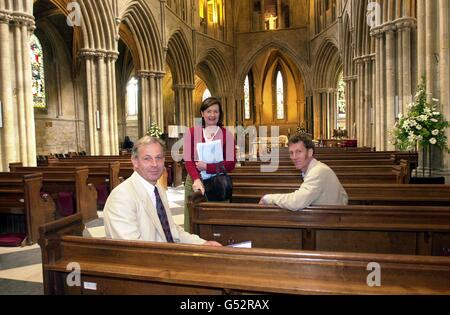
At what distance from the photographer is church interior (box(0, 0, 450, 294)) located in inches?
83.0

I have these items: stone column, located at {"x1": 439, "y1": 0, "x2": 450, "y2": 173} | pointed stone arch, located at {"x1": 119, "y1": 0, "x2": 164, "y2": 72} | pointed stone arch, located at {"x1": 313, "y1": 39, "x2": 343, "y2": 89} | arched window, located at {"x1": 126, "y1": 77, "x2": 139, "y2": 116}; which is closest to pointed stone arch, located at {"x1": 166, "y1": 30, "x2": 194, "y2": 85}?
pointed stone arch, located at {"x1": 119, "y1": 0, "x2": 164, "y2": 72}

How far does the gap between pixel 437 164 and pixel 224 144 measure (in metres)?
5.21

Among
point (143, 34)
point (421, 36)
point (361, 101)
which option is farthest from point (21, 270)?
point (143, 34)

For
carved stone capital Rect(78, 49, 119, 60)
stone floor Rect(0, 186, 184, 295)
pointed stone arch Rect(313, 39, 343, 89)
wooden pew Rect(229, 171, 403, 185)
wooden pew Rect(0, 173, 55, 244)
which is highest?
pointed stone arch Rect(313, 39, 343, 89)

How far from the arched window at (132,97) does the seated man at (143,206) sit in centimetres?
2367

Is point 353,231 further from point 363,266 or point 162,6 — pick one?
point 162,6

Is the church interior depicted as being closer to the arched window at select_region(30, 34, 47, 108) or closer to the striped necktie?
the arched window at select_region(30, 34, 47, 108)

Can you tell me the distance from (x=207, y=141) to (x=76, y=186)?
4.06 metres

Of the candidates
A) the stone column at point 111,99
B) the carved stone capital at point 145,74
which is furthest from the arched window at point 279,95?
the stone column at point 111,99

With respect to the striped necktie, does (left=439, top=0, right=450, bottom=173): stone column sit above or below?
above

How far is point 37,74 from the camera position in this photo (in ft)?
60.7

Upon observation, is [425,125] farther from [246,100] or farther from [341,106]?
[246,100]

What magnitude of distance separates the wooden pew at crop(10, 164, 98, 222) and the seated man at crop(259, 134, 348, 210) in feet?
15.4

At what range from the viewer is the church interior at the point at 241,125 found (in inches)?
83.0
